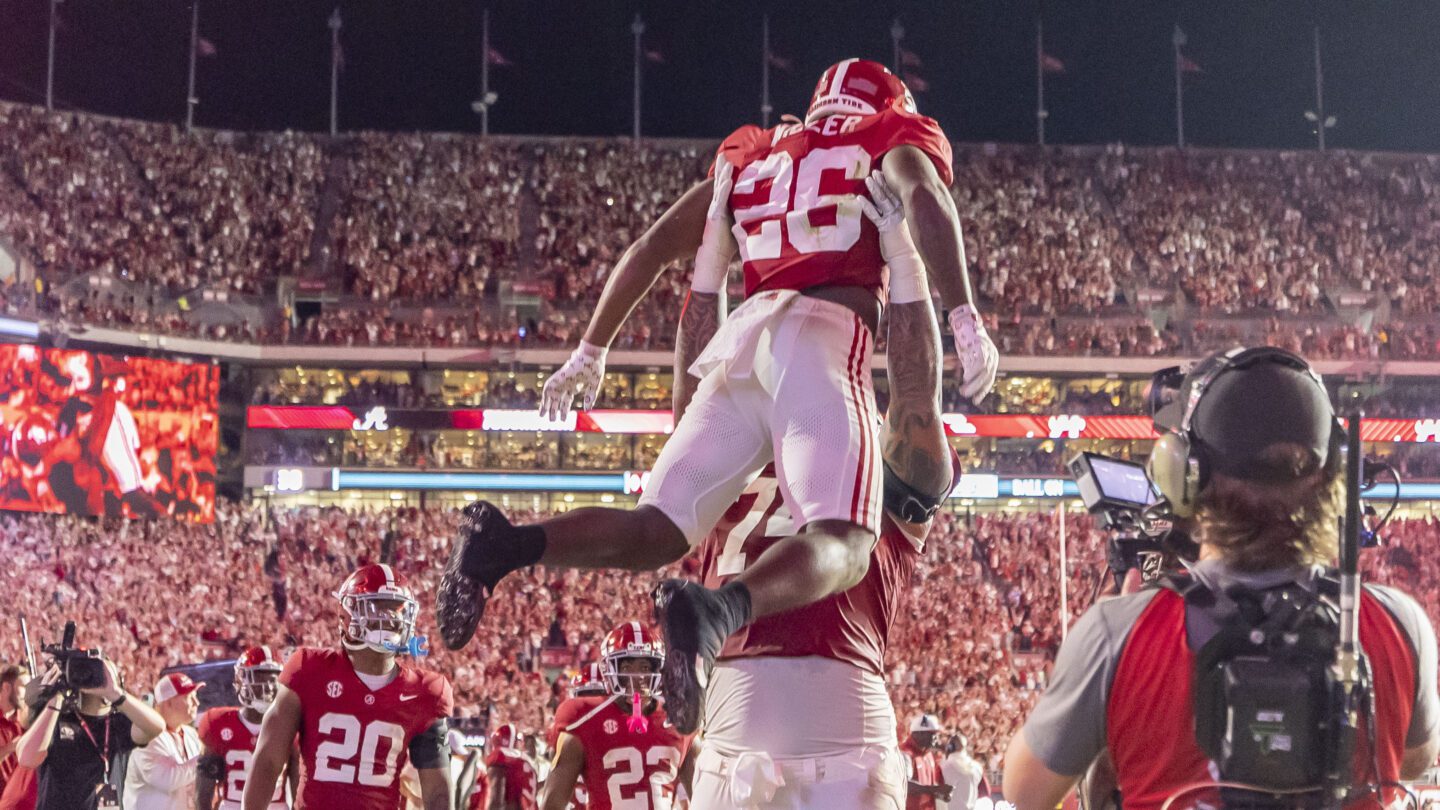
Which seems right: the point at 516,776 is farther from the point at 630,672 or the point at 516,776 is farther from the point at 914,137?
the point at 914,137

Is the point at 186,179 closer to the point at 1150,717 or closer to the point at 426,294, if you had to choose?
the point at 426,294

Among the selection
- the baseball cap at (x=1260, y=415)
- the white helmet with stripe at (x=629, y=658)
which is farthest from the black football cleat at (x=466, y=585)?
the white helmet with stripe at (x=629, y=658)

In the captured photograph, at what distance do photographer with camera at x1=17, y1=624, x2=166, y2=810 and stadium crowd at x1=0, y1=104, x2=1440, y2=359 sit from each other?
78.4 feet

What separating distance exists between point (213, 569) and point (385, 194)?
11.9 metres

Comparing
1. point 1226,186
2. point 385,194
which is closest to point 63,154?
point 385,194

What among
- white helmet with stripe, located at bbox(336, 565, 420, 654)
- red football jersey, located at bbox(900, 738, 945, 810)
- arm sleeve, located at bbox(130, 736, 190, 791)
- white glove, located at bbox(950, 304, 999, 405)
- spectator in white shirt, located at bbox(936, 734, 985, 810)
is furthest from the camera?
spectator in white shirt, located at bbox(936, 734, 985, 810)

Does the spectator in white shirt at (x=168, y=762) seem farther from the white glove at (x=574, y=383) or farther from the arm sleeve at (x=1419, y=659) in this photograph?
the arm sleeve at (x=1419, y=659)

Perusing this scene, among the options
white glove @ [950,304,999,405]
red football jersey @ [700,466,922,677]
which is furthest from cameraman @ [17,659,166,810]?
white glove @ [950,304,999,405]

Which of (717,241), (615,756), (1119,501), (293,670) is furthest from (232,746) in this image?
(1119,501)

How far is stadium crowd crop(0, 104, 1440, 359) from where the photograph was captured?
33.4 meters

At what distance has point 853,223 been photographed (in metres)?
4.29

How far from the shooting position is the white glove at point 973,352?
13.3ft

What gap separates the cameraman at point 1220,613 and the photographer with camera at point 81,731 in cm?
684

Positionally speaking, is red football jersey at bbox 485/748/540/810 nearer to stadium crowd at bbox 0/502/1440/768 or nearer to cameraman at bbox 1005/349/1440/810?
cameraman at bbox 1005/349/1440/810
